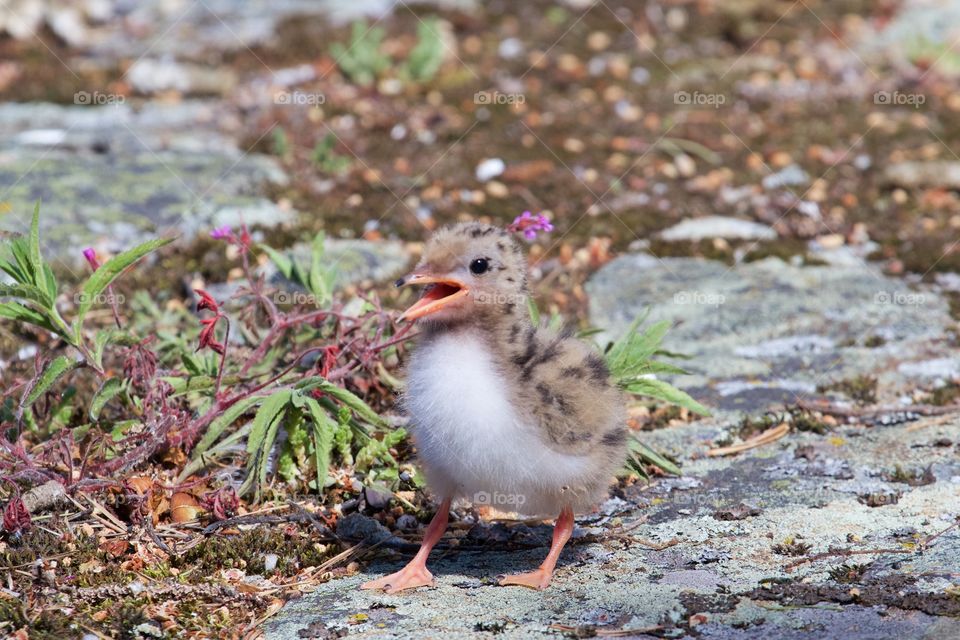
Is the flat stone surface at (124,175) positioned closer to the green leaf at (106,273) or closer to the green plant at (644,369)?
the green leaf at (106,273)

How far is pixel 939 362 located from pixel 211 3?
406 inches

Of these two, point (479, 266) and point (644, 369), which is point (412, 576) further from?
point (644, 369)

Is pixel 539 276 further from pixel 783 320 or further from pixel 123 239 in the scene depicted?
pixel 123 239

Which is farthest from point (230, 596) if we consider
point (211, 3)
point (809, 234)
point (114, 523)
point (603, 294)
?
point (211, 3)

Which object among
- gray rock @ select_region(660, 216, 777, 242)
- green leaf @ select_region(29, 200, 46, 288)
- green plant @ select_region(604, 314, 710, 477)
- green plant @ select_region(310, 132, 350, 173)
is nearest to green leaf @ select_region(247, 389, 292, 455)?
green leaf @ select_region(29, 200, 46, 288)

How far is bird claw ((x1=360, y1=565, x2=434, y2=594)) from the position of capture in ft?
15.9

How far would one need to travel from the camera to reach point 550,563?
4961 mm

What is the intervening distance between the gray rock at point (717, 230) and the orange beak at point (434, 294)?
453 cm

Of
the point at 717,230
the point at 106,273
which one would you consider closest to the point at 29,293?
the point at 106,273

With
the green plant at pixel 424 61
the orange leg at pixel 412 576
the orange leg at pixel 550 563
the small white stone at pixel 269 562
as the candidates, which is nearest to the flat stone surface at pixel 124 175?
the green plant at pixel 424 61

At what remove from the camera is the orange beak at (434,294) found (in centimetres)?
497

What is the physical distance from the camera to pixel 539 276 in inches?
342

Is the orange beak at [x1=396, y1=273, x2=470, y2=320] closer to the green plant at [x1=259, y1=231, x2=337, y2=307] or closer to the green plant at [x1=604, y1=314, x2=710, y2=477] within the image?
the green plant at [x1=604, y1=314, x2=710, y2=477]

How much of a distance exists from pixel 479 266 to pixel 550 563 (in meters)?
1.31
